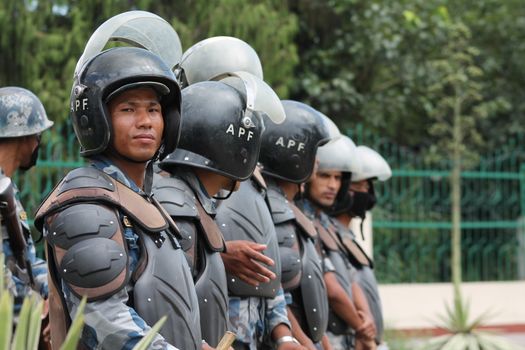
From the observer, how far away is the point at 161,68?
3.65m

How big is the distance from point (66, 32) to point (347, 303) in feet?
20.5

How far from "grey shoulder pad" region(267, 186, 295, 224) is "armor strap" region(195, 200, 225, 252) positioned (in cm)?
110

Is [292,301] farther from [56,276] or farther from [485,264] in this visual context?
[485,264]

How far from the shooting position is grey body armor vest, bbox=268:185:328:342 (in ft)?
17.2

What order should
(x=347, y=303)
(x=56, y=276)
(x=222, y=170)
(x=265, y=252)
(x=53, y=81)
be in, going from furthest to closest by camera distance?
(x=53, y=81)
(x=347, y=303)
(x=265, y=252)
(x=222, y=170)
(x=56, y=276)

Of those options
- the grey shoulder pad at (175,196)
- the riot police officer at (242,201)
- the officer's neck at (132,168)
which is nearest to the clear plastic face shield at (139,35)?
the riot police officer at (242,201)

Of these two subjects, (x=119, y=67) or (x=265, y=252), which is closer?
(x=119, y=67)

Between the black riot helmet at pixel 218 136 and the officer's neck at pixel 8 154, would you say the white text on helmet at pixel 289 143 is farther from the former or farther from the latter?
the officer's neck at pixel 8 154

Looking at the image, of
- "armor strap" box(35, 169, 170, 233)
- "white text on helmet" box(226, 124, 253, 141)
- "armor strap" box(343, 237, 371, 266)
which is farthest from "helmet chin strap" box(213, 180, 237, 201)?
"armor strap" box(343, 237, 371, 266)

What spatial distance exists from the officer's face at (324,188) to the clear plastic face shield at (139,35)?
159 cm

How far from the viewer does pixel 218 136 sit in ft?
14.3

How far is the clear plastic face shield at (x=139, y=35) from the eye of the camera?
4.32 metres

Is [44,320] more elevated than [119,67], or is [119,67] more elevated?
[119,67]

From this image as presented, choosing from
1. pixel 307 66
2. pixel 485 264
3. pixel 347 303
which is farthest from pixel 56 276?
pixel 307 66
